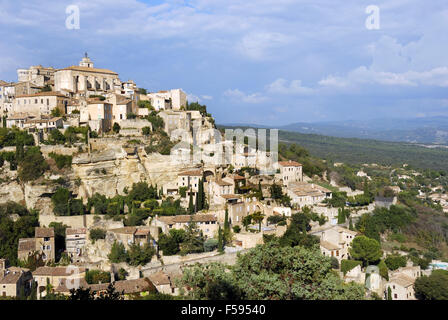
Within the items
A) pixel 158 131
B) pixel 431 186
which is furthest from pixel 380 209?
pixel 431 186

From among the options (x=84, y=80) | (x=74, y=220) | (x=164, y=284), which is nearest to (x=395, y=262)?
(x=164, y=284)

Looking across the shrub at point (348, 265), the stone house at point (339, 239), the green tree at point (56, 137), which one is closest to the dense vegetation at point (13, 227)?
the green tree at point (56, 137)

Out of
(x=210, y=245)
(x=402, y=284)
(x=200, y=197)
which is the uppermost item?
(x=200, y=197)

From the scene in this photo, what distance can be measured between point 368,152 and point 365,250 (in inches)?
3409

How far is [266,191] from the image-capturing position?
33.2 m

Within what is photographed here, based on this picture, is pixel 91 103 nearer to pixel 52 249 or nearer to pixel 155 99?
pixel 155 99

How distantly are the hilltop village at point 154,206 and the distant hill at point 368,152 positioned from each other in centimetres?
5415

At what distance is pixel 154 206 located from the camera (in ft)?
96.0

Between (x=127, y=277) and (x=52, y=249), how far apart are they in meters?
5.25

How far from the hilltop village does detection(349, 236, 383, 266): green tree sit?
82 millimetres

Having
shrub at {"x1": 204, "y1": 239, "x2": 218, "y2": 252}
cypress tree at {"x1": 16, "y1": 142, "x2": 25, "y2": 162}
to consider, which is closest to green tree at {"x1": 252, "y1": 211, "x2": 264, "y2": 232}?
shrub at {"x1": 204, "y1": 239, "x2": 218, "y2": 252}

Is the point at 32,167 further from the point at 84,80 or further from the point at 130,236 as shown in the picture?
the point at 84,80

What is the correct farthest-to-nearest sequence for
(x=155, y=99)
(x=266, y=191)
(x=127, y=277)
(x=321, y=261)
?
(x=155, y=99) < (x=266, y=191) < (x=127, y=277) < (x=321, y=261)

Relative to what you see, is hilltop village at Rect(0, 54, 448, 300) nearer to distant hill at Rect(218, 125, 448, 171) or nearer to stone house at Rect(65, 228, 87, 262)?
stone house at Rect(65, 228, 87, 262)
